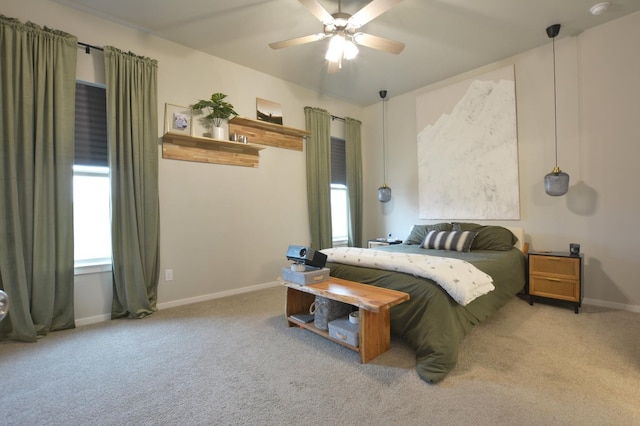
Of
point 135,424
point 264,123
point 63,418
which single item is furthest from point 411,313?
point 264,123

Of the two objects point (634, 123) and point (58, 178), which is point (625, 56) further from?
point (58, 178)

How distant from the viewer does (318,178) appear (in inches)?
181

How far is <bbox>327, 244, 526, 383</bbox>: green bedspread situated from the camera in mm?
1899

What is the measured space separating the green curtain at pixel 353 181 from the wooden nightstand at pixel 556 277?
246 centimetres

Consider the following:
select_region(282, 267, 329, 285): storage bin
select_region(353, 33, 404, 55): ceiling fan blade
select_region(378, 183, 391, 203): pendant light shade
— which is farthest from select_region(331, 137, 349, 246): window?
select_region(282, 267, 329, 285): storage bin

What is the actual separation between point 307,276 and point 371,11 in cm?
206

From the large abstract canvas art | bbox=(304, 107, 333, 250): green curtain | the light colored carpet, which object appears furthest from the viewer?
bbox=(304, 107, 333, 250): green curtain

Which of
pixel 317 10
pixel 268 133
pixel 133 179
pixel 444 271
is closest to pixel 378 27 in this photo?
pixel 317 10

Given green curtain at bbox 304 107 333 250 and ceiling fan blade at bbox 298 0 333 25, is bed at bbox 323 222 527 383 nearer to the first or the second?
green curtain at bbox 304 107 333 250

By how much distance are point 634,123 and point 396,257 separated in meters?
2.77

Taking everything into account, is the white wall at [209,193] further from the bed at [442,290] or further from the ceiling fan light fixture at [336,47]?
the ceiling fan light fixture at [336,47]

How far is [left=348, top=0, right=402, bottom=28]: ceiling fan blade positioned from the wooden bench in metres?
2.03

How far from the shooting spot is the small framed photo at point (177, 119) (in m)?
3.32

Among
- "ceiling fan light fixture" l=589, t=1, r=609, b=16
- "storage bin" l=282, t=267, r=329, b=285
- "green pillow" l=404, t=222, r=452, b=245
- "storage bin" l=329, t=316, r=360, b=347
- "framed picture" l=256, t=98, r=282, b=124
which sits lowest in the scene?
"storage bin" l=329, t=316, r=360, b=347
